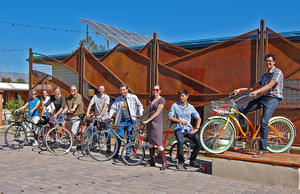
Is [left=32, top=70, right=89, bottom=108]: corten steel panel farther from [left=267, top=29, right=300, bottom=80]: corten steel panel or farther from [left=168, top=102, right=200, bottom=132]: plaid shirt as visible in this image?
[left=267, top=29, right=300, bottom=80]: corten steel panel

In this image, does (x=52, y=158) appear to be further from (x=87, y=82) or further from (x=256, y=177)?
(x=256, y=177)

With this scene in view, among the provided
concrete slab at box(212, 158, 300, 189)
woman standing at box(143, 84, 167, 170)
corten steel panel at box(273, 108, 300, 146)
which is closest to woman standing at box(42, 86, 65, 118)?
woman standing at box(143, 84, 167, 170)

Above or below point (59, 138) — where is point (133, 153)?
below

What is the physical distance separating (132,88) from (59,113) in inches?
86.5

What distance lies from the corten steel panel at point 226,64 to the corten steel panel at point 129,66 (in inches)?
46.7

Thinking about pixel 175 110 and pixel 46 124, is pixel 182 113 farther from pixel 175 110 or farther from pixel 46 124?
pixel 46 124

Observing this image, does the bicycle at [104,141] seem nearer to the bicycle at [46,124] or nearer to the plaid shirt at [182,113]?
the plaid shirt at [182,113]

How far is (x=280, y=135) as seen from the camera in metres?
6.07

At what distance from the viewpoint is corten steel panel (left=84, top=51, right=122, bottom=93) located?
9.45 meters

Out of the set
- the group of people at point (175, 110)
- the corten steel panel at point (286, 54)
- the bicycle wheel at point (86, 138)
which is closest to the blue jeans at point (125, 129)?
the group of people at point (175, 110)

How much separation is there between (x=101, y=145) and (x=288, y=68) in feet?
15.3

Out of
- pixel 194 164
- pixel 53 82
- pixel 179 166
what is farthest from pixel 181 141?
pixel 53 82

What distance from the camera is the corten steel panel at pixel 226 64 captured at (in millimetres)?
7238

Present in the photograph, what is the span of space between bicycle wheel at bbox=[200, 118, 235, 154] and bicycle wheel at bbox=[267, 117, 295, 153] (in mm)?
778
